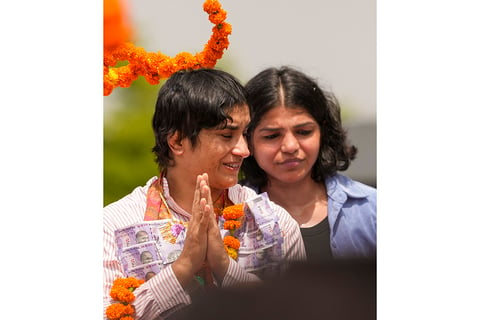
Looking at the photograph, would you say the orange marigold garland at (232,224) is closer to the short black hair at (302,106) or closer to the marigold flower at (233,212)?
the marigold flower at (233,212)

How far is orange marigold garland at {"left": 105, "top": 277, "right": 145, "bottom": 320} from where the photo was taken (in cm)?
337

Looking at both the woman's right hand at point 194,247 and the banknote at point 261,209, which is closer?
the woman's right hand at point 194,247

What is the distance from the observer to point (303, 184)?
11.7ft

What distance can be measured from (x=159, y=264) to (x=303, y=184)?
76 cm

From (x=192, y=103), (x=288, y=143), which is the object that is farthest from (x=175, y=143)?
(x=288, y=143)

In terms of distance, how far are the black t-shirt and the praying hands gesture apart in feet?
1.28

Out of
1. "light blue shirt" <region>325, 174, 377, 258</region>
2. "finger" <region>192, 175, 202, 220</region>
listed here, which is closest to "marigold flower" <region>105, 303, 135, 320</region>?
"finger" <region>192, 175, 202, 220</region>

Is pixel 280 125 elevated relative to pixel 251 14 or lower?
lower

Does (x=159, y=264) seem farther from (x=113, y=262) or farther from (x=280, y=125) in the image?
(x=280, y=125)

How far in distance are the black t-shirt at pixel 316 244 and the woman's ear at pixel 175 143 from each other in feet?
2.22

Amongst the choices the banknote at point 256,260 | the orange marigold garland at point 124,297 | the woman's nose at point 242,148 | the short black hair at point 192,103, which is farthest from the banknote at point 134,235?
the woman's nose at point 242,148

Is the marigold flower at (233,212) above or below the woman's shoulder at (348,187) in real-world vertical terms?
below

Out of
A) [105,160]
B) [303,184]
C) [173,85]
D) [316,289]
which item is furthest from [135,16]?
[316,289]

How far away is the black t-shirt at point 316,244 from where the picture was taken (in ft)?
11.5
